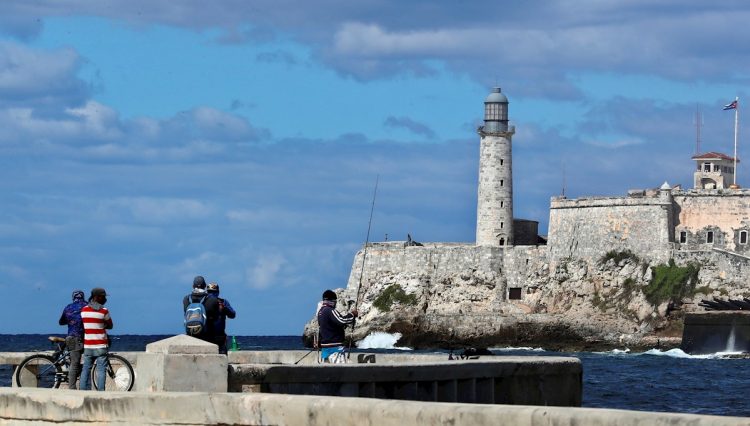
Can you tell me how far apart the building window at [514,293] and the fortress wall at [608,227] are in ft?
8.87

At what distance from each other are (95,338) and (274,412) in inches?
191

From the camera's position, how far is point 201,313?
15.8 meters

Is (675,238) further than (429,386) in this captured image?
Yes

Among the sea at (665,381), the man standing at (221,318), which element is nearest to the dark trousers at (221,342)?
the man standing at (221,318)

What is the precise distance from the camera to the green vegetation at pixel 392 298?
84.9 metres

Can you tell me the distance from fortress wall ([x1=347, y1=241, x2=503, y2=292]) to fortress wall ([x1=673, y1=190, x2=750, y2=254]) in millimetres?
10435

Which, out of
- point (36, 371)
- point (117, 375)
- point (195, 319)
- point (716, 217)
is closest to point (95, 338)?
point (117, 375)

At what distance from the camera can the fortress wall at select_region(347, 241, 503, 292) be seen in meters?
82.4

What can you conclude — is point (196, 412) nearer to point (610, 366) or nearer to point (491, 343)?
point (610, 366)

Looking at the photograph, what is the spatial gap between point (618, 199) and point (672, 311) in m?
6.80

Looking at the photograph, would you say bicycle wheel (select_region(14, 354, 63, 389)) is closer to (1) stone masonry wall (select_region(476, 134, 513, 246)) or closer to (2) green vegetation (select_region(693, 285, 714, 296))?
(2) green vegetation (select_region(693, 285, 714, 296))

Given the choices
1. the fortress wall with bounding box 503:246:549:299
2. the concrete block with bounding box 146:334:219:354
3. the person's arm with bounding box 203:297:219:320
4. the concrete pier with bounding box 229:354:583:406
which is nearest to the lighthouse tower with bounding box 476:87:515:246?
the fortress wall with bounding box 503:246:549:299

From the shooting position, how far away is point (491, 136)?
81.9 meters

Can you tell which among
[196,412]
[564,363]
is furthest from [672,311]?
[196,412]
